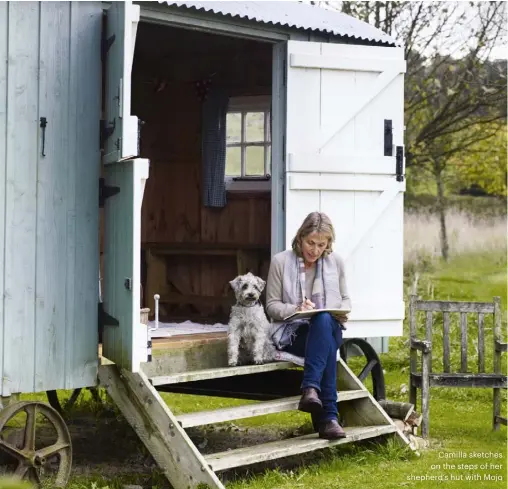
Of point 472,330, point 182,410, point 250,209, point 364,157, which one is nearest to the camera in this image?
point 364,157

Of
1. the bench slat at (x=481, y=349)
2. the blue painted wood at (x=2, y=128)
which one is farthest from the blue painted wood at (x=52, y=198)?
the bench slat at (x=481, y=349)

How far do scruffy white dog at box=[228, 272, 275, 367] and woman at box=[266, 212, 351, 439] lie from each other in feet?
0.27


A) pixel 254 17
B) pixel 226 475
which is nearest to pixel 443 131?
pixel 254 17

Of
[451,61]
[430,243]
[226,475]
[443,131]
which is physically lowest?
[226,475]

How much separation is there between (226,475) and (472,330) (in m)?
5.85

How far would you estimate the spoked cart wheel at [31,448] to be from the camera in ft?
19.0

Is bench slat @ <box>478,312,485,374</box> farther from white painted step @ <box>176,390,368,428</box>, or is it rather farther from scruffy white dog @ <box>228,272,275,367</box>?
scruffy white dog @ <box>228,272,275,367</box>

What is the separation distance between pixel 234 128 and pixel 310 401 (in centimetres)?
403

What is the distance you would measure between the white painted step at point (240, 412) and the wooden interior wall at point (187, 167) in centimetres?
292

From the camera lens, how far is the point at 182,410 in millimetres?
9086

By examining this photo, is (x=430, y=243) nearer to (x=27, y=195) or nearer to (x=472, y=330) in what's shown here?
(x=472, y=330)

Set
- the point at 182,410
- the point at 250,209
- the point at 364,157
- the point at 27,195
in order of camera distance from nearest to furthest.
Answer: the point at 27,195 < the point at 364,157 < the point at 182,410 < the point at 250,209

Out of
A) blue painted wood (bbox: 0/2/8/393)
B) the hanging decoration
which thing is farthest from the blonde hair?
the hanging decoration

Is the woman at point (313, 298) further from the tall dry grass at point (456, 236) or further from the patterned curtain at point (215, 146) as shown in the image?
the tall dry grass at point (456, 236)
